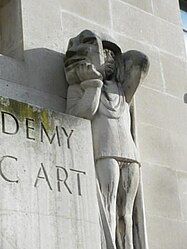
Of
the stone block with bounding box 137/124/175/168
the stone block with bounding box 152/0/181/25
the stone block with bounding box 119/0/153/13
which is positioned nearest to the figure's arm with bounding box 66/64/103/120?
the stone block with bounding box 137/124/175/168

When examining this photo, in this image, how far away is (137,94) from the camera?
29.6ft

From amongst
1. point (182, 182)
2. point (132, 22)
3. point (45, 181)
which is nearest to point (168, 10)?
point (132, 22)

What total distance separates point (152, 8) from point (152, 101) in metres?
1.61

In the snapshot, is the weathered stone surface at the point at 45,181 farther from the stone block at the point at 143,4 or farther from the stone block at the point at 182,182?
the stone block at the point at 143,4

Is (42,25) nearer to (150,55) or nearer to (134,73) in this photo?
(134,73)

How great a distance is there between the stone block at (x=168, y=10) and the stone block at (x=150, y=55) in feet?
2.40

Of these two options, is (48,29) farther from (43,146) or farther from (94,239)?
(94,239)

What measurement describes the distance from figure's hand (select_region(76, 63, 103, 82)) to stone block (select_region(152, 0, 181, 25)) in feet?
9.55

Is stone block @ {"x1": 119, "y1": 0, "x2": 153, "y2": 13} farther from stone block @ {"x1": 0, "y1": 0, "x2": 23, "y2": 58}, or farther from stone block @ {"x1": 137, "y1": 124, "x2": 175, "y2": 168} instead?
stone block @ {"x1": 0, "y1": 0, "x2": 23, "y2": 58}

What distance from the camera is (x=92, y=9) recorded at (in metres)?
9.00

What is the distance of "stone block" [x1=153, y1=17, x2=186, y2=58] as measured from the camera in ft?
32.4

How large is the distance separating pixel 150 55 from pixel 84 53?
2.15 metres

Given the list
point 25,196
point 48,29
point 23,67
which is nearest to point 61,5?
point 48,29

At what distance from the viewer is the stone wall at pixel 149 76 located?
7816 mm
